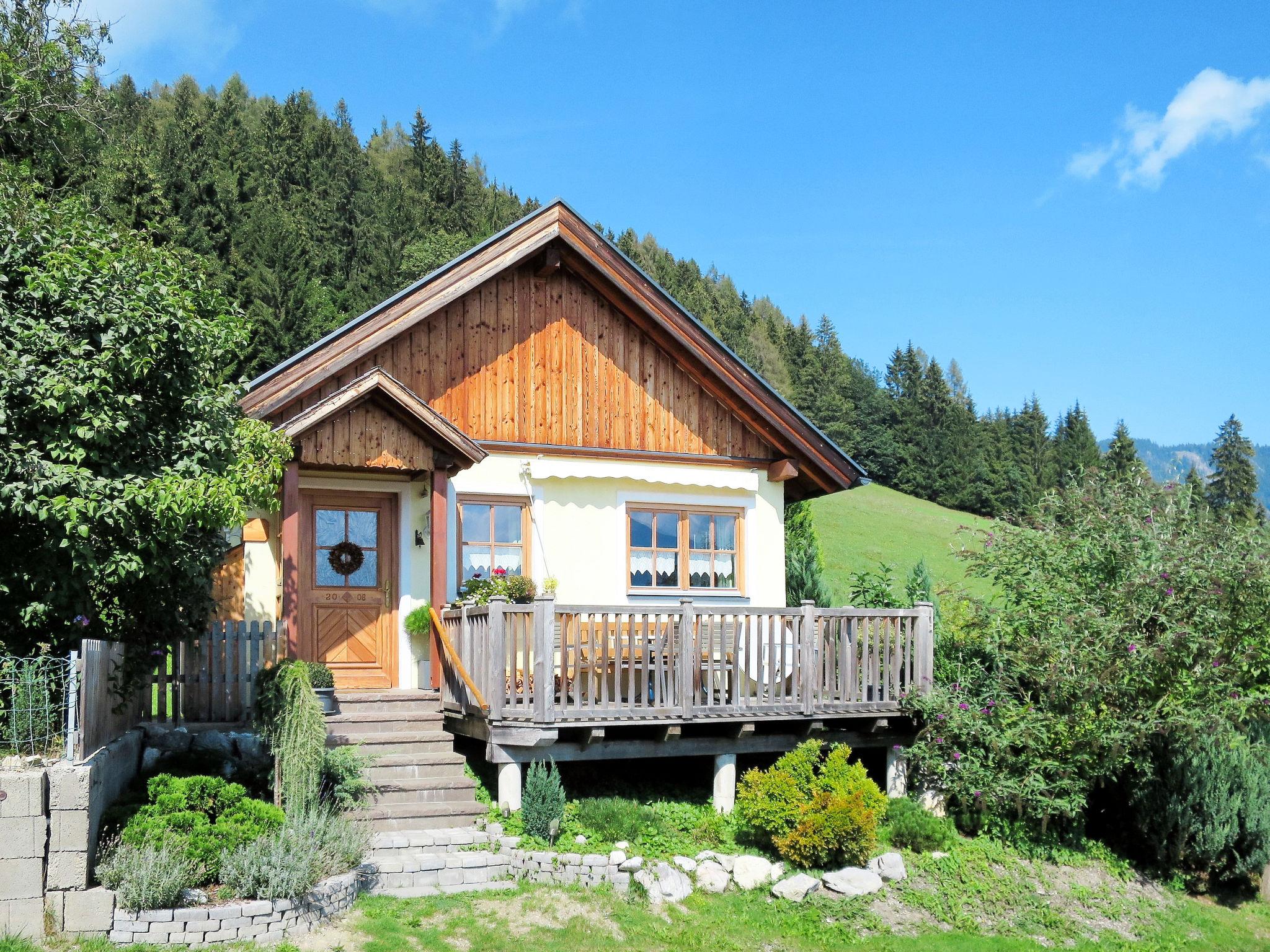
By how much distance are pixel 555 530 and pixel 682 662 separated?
3.71 metres

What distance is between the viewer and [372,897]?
9.76 m

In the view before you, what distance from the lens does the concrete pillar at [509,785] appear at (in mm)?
11688

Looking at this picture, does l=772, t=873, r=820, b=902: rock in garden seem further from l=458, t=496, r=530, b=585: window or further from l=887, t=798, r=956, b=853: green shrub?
l=458, t=496, r=530, b=585: window

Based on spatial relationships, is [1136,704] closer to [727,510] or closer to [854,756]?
[854,756]

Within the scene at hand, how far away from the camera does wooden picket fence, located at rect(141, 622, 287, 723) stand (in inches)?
455

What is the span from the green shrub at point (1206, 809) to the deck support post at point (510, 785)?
286 inches

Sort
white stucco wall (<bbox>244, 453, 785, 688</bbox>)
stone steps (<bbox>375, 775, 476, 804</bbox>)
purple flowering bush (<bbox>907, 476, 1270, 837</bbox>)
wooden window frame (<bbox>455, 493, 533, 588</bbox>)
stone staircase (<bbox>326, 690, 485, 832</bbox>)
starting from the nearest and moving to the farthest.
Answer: stone staircase (<bbox>326, 690, 485, 832</bbox>)
stone steps (<bbox>375, 775, 476, 804</bbox>)
purple flowering bush (<bbox>907, 476, 1270, 837</bbox>)
white stucco wall (<bbox>244, 453, 785, 688</bbox>)
wooden window frame (<bbox>455, 493, 533, 588</bbox>)

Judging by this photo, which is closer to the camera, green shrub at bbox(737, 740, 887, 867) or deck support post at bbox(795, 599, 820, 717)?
green shrub at bbox(737, 740, 887, 867)

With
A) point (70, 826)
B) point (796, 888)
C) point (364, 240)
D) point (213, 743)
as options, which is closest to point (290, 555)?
point (213, 743)

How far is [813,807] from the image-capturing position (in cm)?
1139

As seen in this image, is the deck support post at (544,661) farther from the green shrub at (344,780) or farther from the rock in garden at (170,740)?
the rock in garden at (170,740)

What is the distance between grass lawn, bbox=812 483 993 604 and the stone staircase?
21.6 metres

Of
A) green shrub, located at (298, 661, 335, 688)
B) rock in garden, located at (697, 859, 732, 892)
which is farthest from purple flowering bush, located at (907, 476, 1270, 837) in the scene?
green shrub, located at (298, 661, 335, 688)

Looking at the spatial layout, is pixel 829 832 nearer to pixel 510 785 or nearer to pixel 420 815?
pixel 510 785
